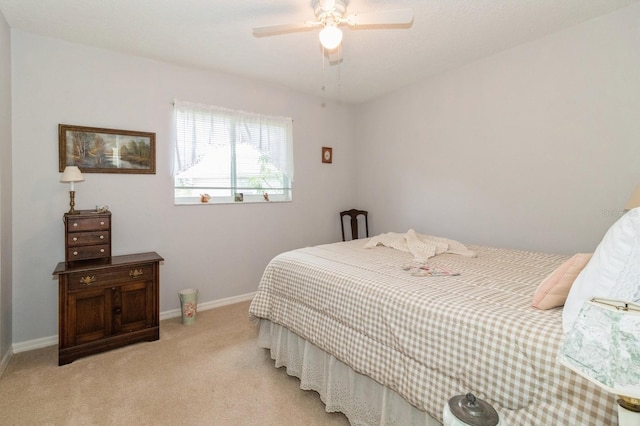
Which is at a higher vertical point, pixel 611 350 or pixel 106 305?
pixel 611 350

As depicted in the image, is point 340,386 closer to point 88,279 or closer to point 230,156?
point 88,279

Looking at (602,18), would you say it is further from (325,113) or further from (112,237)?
(112,237)

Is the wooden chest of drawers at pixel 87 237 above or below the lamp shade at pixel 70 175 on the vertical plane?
below

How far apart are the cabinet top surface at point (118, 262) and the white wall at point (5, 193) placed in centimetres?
33

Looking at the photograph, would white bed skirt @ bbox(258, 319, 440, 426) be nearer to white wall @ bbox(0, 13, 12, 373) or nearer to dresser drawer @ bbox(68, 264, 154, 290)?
dresser drawer @ bbox(68, 264, 154, 290)

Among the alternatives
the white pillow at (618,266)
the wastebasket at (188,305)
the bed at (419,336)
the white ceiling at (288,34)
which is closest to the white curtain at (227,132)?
the white ceiling at (288,34)

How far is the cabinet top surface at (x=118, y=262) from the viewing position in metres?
2.27

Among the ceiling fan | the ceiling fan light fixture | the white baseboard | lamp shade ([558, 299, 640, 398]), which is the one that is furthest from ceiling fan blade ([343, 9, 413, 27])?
the white baseboard

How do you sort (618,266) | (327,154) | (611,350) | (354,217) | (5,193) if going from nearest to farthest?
1. (611,350)
2. (618,266)
3. (5,193)
4. (327,154)
5. (354,217)

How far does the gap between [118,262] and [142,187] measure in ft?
2.62

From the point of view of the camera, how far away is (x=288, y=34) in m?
2.54

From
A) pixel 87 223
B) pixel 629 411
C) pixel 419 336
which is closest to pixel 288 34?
pixel 87 223

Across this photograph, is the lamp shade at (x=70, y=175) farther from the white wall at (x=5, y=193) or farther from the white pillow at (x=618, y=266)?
the white pillow at (x=618, y=266)

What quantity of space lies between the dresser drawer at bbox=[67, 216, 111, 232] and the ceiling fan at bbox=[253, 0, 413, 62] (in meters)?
1.86
